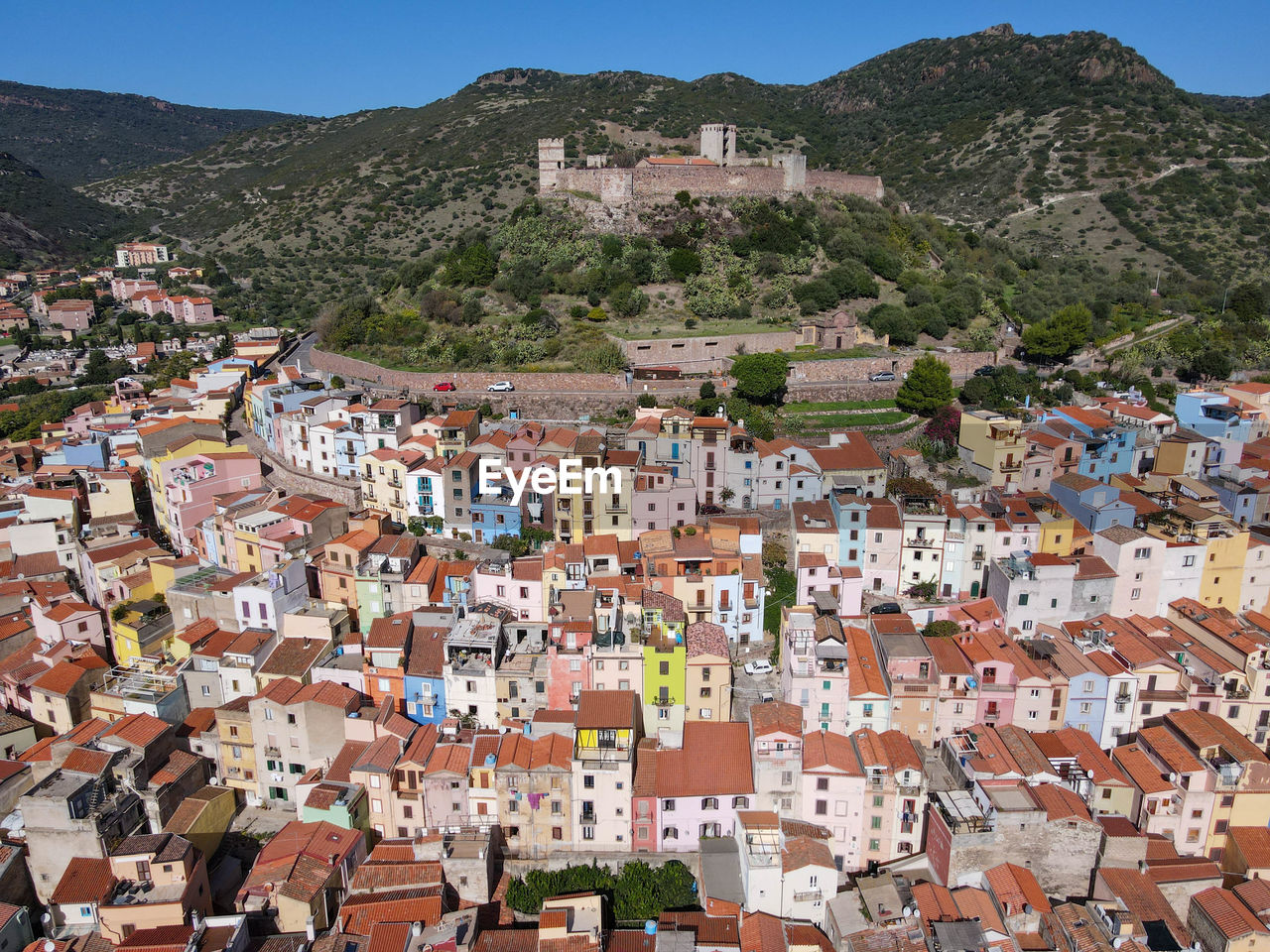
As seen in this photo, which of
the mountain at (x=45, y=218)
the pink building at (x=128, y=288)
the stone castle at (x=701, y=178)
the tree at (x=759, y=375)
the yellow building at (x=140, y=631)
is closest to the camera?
the yellow building at (x=140, y=631)

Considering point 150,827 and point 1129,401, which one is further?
point 1129,401

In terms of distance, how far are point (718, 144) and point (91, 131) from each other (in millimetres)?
126419

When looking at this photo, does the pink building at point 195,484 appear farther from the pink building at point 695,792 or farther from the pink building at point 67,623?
the pink building at point 695,792

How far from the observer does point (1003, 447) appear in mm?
29812

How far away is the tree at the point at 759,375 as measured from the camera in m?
34.0

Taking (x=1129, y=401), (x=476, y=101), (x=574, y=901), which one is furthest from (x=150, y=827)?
(x=476, y=101)

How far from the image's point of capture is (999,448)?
29.8m

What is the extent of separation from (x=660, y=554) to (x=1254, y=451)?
24479 mm

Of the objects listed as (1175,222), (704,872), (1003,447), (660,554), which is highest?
(1175,222)

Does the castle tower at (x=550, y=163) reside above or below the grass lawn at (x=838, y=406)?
above

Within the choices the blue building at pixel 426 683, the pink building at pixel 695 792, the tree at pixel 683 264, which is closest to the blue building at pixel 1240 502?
the pink building at pixel 695 792

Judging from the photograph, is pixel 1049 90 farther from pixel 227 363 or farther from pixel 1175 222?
pixel 227 363

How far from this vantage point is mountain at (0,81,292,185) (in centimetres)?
12425

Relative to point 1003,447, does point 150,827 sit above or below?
below
